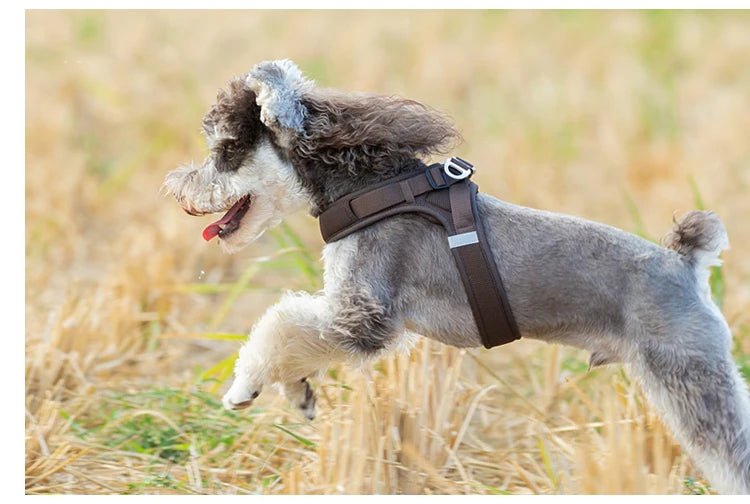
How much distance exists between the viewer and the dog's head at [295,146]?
3703 millimetres

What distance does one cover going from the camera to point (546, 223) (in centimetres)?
360

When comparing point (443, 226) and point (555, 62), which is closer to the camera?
point (443, 226)

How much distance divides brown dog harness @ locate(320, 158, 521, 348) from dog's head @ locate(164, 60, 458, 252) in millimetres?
124

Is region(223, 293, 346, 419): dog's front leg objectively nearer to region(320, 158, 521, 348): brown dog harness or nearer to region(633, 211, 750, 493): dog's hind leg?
region(320, 158, 521, 348): brown dog harness

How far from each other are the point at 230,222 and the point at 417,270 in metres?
0.82

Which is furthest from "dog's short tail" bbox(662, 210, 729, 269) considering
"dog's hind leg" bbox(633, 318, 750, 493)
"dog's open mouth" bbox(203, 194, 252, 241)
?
"dog's open mouth" bbox(203, 194, 252, 241)

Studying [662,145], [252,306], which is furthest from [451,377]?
[662,145]

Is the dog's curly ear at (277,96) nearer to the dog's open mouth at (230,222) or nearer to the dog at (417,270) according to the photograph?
the dog at (417,270)

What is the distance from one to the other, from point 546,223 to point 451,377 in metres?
0.92

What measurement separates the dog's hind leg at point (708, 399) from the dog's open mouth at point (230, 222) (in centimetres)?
166

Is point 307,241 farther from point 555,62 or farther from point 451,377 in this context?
point 555,62

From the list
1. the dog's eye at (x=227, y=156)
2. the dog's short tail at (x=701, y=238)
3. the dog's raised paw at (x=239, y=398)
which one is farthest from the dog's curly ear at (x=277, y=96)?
the dog's short tail at (x=701, y=238)

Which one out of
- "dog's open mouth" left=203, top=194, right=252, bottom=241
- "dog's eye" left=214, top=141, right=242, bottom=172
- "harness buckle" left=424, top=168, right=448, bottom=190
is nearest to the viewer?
"harness buckle" left=424, top=168, right=448, bottom=190

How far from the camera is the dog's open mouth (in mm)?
3873
